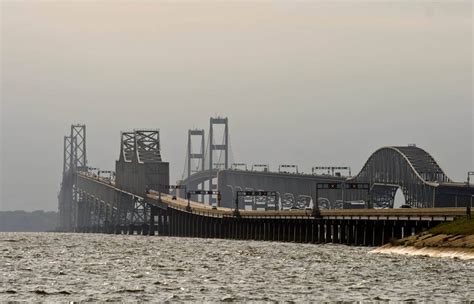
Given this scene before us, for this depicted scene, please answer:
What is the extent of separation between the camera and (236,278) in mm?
90062

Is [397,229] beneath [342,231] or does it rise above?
above

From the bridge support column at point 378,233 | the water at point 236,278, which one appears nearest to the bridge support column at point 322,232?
the bridge support column at point 378,233

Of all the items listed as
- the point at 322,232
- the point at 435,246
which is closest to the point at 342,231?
the point at 322,232

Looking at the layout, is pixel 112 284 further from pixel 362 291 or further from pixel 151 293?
pixel 362 291

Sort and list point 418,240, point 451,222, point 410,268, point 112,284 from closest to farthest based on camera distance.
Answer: point 112,284 → point 410,268 → point 418,240 → point 451,222

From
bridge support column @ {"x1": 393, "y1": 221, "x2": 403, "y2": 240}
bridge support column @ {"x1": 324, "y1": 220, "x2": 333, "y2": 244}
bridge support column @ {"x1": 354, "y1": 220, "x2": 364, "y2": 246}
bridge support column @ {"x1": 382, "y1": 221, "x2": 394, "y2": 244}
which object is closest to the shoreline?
bridge support column @ {"x1": 393, "y1": 221, "x2": 403, "y2": 240}

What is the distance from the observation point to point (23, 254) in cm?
13488

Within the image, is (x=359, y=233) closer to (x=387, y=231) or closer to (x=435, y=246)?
(x=387, y=231)

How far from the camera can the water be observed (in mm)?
76125

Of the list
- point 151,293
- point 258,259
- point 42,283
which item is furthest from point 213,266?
point 151,293

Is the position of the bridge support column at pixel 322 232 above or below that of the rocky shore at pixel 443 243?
below

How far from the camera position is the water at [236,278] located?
7612 cm

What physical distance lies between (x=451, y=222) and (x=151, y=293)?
65406 mm

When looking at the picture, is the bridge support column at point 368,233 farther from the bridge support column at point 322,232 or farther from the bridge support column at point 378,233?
the bridge support column at point 322,232
